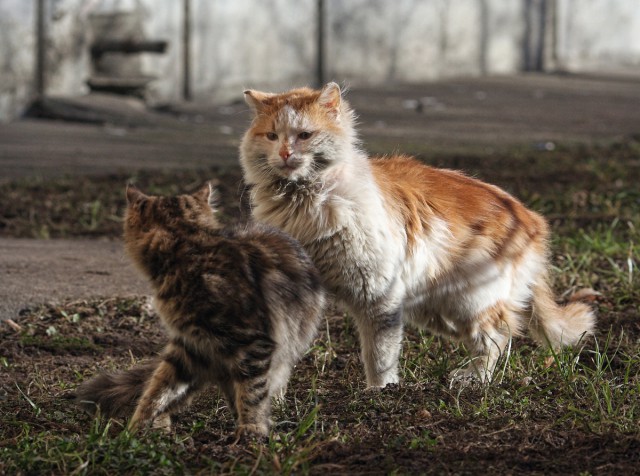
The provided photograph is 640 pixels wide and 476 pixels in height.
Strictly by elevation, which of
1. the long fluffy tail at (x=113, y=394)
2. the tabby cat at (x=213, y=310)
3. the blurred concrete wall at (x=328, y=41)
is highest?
the blurred concrete wall at (x=328, y=41)

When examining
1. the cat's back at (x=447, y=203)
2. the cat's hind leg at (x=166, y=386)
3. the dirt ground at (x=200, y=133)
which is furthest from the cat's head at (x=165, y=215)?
the dirt ground at (x=200, y=133)

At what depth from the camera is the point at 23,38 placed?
39.2ft

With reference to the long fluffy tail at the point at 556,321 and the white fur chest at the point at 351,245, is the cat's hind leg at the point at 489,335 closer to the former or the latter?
the long fluffy tail at the point at 556,321

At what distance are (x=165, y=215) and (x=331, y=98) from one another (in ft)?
3.53

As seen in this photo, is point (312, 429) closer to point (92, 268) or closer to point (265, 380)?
point (265, 380)

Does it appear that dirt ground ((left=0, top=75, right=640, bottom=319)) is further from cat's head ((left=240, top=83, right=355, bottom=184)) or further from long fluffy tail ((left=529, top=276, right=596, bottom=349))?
long fluffy tail ((left=529, top=276, right=596, bottom=349))

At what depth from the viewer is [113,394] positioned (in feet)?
12.5

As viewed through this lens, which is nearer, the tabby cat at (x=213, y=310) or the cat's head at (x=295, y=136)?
the tabby cat at (x=213, y=310)

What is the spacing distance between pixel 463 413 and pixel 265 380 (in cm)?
76

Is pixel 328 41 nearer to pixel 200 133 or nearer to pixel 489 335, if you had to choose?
pixel 200 133

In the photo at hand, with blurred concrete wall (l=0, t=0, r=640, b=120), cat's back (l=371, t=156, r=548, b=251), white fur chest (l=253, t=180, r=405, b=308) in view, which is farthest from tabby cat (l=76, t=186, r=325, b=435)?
blurred concrete wall (l=0, t=0, r=640, b=120)

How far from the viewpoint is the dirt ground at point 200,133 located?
589 cm

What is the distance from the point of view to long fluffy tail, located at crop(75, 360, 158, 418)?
382cm

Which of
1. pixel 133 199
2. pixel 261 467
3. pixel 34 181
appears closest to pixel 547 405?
pixel 261 467
